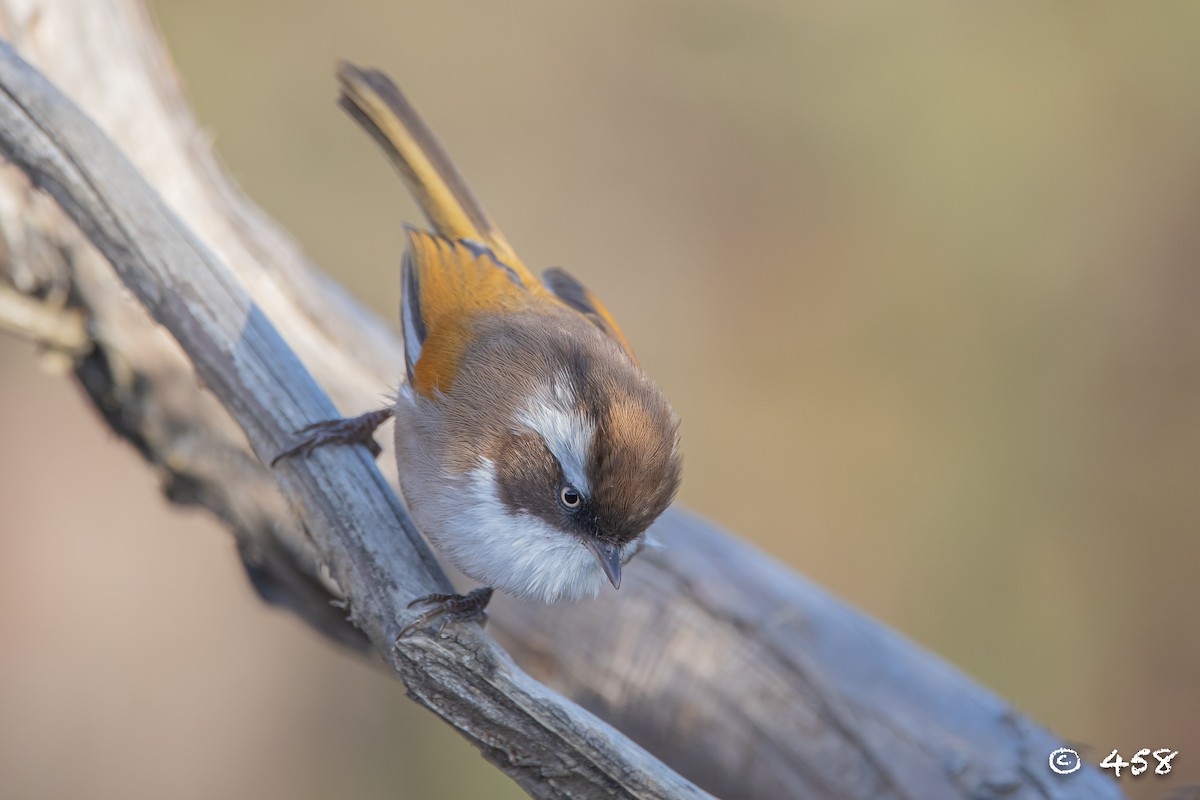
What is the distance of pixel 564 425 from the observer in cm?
246

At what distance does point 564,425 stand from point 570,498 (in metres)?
0.17

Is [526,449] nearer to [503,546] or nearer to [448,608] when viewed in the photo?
[503,546]

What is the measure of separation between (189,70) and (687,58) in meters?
2.94

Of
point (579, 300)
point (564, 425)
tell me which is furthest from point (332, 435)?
point (579, 300)

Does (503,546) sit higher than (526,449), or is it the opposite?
(526,449)

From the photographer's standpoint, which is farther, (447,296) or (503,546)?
(447,296)

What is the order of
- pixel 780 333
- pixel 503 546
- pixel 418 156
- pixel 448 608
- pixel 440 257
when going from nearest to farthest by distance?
pixel 448 608
pixel 503 546
pixel 440 257
pixel 418 156
pixel 780 333

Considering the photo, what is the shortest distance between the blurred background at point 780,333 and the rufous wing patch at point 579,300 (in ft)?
8.49

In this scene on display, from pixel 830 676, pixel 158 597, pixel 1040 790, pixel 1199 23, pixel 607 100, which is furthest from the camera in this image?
pixel 607 100

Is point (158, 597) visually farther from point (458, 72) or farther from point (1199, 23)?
point (1199, 23)

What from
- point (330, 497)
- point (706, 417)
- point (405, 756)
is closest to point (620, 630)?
→ point (330, 497)

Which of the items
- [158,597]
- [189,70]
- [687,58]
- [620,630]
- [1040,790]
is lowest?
[158,597]

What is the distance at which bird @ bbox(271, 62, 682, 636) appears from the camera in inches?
94.2

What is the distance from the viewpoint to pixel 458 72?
6.40m
